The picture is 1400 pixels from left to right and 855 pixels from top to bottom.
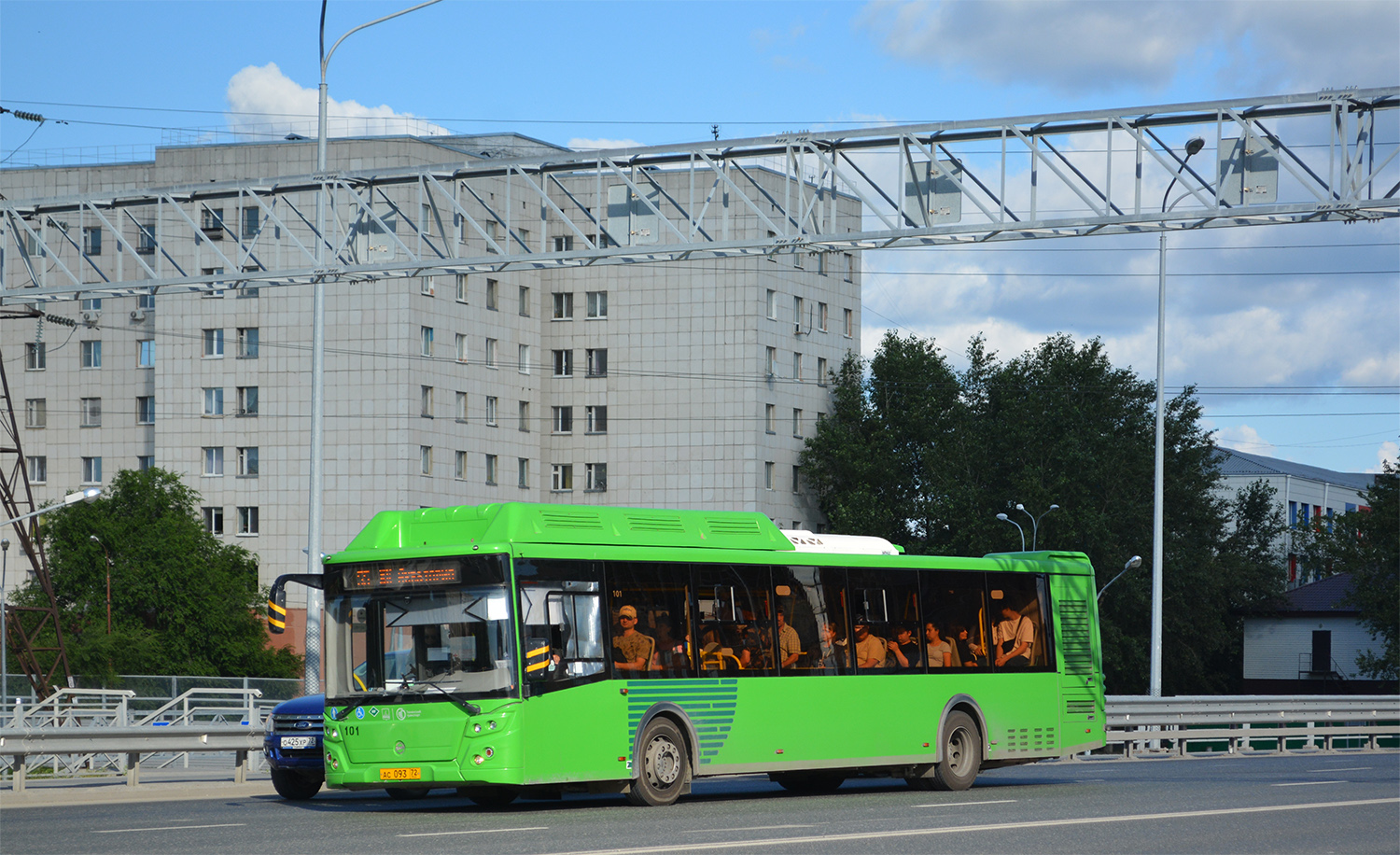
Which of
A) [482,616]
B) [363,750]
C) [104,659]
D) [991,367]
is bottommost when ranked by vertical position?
[104,659]

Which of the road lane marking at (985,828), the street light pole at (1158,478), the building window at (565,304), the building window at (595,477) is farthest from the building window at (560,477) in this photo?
the road lane marking at (985,828)

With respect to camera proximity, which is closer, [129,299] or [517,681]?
[517,681]

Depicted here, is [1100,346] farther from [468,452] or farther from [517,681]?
[517,681]

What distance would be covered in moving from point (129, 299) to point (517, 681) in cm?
6064

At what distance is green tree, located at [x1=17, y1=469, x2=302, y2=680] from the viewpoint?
65000 millimetres

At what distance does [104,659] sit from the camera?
5603 centimetres

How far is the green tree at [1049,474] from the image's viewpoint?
69.2 metres

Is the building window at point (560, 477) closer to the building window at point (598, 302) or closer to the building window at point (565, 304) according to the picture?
the building window at point (565, 304)

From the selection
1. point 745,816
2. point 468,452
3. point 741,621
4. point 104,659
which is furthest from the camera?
point 468,452

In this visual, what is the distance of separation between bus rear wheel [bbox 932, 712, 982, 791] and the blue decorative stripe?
3.38m

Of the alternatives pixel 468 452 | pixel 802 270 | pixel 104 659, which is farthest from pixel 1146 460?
pixel 104 659

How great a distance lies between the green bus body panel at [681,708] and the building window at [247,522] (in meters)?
51.4

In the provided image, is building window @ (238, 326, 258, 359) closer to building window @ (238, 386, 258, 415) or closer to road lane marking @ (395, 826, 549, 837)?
building window @ (238, 386, 258, 415)

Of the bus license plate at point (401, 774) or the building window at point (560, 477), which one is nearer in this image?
the bus license plate at point (401, 774)
